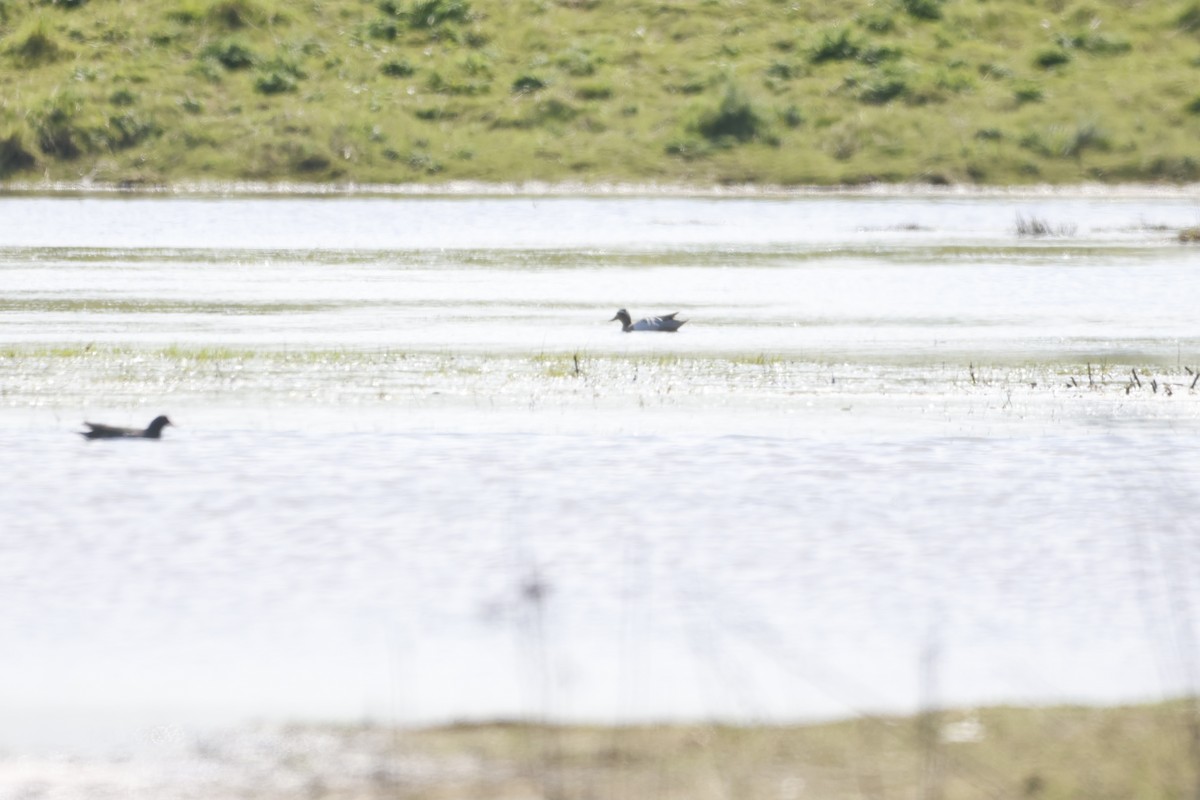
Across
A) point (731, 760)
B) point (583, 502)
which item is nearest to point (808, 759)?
point (731, 760)

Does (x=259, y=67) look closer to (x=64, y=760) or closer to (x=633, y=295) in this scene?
(x=633, y=295)

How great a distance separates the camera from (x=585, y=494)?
14117 millimetres

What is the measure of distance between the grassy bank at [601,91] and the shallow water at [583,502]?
27126 mm

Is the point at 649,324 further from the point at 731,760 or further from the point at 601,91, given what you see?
the point at 601,91

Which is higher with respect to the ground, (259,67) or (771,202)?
(259,67)

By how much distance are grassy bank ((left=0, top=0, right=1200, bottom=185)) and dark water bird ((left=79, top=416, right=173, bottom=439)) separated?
39.9 metres

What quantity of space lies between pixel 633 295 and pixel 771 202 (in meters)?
22.9

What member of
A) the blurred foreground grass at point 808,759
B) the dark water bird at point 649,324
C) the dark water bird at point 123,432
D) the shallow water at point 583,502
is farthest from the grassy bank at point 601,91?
the blurred foreground grass at point 808,759

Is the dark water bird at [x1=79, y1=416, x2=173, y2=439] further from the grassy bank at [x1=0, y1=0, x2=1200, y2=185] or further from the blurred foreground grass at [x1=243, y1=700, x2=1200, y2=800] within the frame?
the grassy bank at [x1=0, y1=0, x2=1200, y2=185]

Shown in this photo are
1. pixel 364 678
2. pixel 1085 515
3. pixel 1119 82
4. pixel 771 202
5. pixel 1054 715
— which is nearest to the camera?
pixel 1054 715

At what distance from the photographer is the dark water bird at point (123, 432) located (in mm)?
16062

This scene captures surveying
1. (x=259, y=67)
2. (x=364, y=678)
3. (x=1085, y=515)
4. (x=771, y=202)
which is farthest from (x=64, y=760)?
(x=259, y=67)

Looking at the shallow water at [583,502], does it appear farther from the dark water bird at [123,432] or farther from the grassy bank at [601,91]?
the grassy bank at [601,91]

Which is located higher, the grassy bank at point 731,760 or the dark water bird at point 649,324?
the grassy bank at point 731,760
